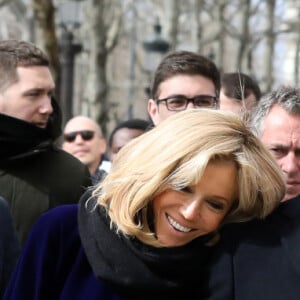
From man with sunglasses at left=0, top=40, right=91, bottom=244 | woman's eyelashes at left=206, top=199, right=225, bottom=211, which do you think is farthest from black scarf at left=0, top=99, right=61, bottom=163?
woman's eyelashes at left=206, top=199, right=225, bottom=211

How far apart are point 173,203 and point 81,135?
4.41 metres

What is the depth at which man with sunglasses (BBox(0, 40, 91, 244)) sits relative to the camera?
146 inches

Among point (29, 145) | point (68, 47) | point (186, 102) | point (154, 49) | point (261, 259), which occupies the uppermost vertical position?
point (186, 102)

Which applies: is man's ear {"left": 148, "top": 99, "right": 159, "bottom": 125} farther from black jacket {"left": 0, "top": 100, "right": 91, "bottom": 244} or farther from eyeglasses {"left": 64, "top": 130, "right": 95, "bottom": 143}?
eyeglasses {"left": 64, "top": 130, "right": 95, "bottom": 143}

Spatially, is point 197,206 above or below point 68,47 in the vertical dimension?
above

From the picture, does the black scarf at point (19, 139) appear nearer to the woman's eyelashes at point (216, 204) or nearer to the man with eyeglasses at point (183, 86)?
the man with eyeglasses at point (183, 86)

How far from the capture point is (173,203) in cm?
259

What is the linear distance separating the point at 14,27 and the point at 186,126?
42.5 metres

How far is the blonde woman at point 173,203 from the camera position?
2.54 m

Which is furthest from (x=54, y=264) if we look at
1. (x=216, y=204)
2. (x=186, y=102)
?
(x=186, y=102)

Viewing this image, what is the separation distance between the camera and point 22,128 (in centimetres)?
369

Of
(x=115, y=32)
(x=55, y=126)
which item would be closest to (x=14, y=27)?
(x=115, y=32)

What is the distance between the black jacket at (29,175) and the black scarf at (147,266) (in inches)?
43.9

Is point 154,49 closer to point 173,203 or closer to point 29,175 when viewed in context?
point 29,175
